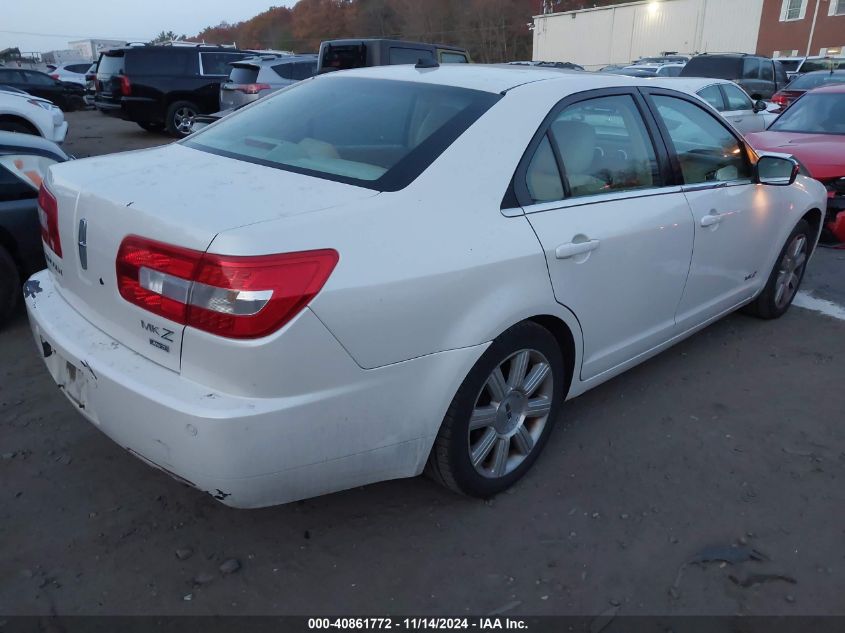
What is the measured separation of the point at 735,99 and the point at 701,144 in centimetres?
715

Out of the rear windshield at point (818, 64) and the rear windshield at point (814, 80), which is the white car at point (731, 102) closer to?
the rear windshield at point (814, 80)

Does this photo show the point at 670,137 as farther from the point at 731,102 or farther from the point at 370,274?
the point at 731,102

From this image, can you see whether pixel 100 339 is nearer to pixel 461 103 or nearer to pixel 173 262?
pixel 173 262

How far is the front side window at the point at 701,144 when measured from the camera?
3.39m

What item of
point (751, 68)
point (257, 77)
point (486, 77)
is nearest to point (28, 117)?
point (257, 77)

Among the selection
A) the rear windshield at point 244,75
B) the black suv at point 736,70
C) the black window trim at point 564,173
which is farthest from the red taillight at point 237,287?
the black suv at point 736,70

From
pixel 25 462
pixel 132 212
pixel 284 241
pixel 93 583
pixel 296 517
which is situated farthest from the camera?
pixel 25 462

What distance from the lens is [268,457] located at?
1.97 m

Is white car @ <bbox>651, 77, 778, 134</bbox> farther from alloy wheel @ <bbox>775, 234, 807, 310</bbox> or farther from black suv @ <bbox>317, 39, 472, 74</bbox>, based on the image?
alloy wheel @ <bbox>775, 234, 807, 310</bbox>

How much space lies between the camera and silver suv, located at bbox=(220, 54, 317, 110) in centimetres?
1228

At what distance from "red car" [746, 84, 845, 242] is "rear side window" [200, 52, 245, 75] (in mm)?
11139


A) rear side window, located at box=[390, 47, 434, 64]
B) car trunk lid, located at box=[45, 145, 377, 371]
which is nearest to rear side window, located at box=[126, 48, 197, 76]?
rear side window, located at box=[390, 47, 434, 64]

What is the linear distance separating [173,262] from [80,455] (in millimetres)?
1500

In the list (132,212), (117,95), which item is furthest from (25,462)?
(117,95)
